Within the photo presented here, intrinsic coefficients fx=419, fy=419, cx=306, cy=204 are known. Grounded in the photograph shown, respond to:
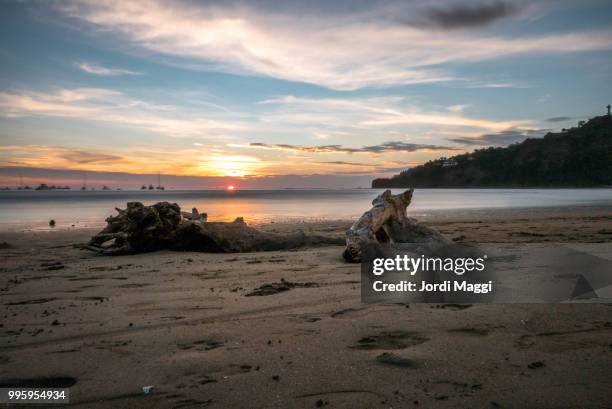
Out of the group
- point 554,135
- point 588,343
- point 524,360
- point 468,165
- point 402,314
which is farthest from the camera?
point 468,165

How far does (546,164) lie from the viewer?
11669 cm

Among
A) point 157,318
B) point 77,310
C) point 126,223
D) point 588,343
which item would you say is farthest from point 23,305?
point 588,343

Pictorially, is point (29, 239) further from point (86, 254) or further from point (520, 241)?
point (520, 241)

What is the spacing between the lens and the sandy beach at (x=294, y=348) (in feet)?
7.89

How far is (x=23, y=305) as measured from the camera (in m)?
4.57

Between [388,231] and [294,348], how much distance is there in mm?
5323

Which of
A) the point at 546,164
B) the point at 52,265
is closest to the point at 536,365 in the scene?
the point at 52,265

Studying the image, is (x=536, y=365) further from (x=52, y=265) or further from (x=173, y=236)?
(x=173, y=236)

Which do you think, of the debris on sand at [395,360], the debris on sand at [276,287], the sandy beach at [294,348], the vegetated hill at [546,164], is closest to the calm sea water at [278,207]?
the debris on sand at [276,287]

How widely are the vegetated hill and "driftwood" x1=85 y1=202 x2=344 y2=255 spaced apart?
114m

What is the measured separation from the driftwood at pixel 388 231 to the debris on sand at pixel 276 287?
1800 millimetres

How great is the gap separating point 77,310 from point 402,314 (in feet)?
10.7

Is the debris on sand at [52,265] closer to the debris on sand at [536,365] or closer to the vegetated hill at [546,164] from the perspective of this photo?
the debris on sand at [536,365]

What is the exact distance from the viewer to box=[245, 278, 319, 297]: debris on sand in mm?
4867
